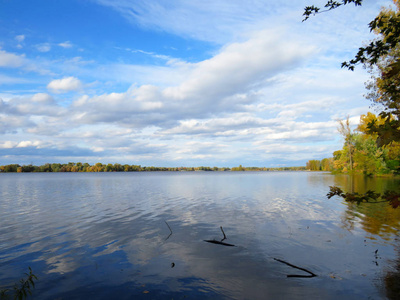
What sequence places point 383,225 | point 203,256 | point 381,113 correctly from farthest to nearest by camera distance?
point 383,225
point 203,256
point 381,113

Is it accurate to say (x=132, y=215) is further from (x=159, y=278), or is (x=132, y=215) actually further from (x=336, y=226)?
(x=336, y=226)

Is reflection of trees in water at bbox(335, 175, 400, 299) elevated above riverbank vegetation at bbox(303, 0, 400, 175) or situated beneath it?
situated beneath

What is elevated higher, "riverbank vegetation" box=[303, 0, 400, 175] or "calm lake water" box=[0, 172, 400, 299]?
"riverbank vegetation" box=[303, 0, 400, 175]

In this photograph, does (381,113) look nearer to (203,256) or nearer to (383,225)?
(203,256)

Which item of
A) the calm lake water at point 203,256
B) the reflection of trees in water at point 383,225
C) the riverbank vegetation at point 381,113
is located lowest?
the calm lake water at point 203,256

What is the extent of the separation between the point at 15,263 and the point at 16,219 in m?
A: 11.4

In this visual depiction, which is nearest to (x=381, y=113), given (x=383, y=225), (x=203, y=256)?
(x=203, y=256)

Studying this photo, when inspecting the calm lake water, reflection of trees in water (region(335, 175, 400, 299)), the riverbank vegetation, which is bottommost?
the calm lake water

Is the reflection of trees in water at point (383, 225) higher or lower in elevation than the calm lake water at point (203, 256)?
higher

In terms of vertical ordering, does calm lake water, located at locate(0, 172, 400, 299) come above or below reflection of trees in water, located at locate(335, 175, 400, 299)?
below

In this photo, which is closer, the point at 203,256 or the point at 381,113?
the point at 381,113

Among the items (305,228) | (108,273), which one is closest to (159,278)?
(108,273)

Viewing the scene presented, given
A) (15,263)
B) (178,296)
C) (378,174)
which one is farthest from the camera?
(378,174)

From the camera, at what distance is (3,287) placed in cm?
838
